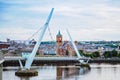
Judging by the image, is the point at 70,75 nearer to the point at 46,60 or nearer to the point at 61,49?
the point at 46,60

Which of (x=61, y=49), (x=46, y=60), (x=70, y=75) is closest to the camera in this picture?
(x=70, y=75)

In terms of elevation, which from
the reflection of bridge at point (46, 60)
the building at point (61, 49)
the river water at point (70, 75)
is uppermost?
the building at point (61, 49)

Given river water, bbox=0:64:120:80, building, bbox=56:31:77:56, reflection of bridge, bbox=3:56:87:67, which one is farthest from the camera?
building, bbox=56:31:77:56

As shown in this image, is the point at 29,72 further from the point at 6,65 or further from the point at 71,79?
the point at 6,65

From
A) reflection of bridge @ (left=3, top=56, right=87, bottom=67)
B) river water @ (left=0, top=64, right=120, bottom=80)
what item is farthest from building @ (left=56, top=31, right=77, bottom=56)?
river water @ (left=0, top=64, right=120, bottom=80)

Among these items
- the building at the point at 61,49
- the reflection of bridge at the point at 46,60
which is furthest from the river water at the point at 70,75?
the building at the point at 61,49

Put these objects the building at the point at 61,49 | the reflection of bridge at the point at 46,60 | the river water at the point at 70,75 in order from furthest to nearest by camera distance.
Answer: the building at the point at 61,49 < the reflection of bridge at the point at 46,60 < the river water at the point at 70,75

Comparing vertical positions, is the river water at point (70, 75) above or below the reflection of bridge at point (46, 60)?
below

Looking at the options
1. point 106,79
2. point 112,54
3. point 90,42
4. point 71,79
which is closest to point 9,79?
point 71,79

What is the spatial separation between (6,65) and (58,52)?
109 feet

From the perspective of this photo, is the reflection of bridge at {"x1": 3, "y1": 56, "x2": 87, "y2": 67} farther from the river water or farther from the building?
the building

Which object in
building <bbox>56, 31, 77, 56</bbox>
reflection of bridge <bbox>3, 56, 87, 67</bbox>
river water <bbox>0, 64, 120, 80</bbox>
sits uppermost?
building <bbox>56, 31, 77, 56</bbox>

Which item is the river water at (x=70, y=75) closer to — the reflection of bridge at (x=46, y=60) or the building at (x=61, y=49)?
the reflection of bridge at (x=46, y=60)

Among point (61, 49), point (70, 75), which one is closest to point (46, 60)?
point (70, 75)
